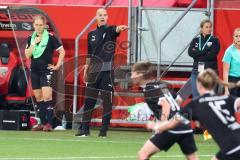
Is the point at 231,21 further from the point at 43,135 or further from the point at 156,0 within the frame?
the point at 43,135

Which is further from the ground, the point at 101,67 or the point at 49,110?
the point at 101,67

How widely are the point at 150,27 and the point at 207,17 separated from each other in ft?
3.97

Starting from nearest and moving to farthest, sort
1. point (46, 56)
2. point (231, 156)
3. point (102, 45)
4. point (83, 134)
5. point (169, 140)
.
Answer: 1. point (231, 156)
2. point (169, 140)
3. point (102, 45)
4. point (83, 134)
5. point (46, 56)

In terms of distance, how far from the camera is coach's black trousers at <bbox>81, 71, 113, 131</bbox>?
17.9 meters

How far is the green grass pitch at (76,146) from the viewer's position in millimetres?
14711

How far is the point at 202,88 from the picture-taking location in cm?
1074

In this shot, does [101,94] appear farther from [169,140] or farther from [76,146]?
[169,140]

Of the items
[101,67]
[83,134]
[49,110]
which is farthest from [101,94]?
[49,110]

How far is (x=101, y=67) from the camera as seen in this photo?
59.4ft

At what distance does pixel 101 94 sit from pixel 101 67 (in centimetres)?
50

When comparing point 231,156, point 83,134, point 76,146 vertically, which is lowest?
point 83,134

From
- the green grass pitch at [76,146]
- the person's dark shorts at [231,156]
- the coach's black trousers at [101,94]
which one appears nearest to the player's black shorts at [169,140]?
the person's dark shorts at [231,156]

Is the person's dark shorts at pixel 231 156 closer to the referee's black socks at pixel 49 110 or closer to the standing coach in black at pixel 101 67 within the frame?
the standing coach in black at pixel 101 67

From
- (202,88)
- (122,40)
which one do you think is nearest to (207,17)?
(122,40)
